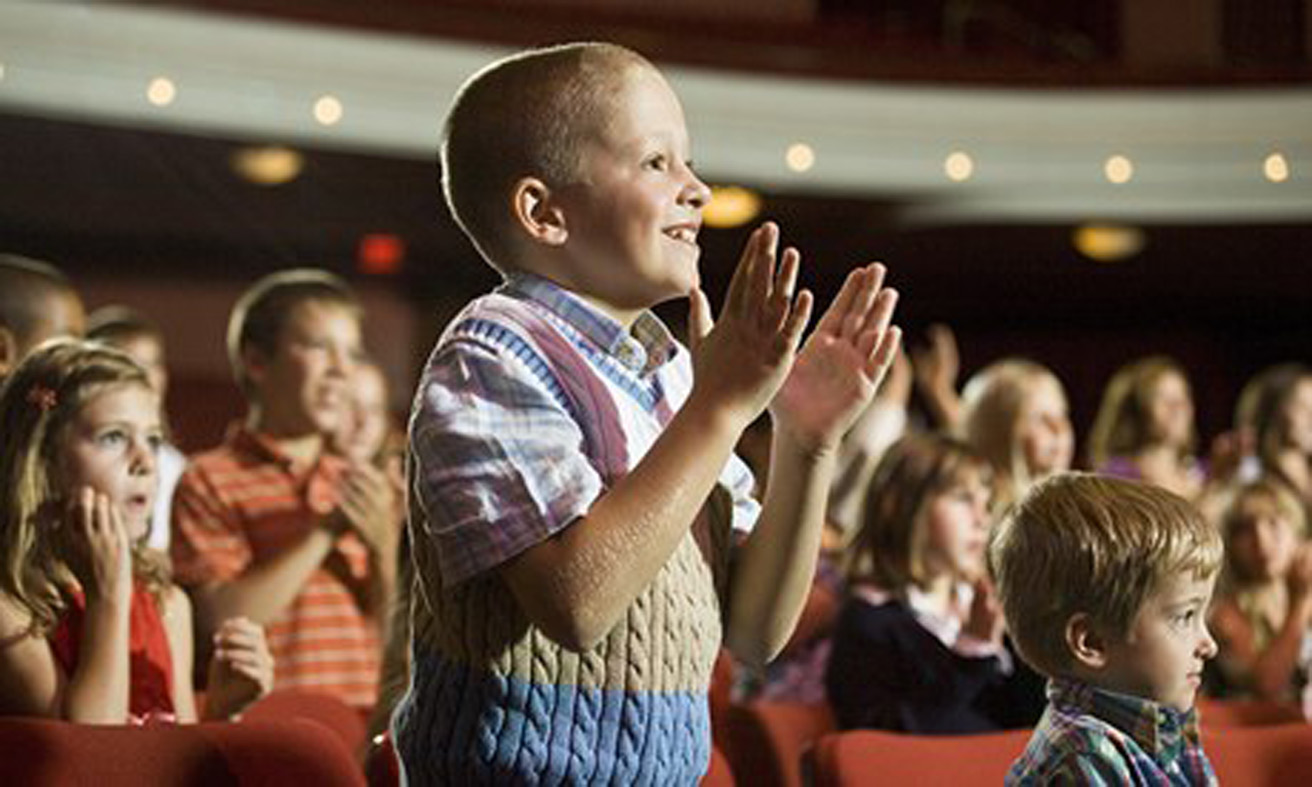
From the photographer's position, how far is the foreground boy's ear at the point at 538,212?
67.3 inches

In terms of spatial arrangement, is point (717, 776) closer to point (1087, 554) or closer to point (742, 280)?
point (1087, 554)

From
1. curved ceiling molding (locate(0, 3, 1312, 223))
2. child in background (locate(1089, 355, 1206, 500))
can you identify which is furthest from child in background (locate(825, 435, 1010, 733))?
curved ceiling molding (locate(0, 3, 1312, 223))

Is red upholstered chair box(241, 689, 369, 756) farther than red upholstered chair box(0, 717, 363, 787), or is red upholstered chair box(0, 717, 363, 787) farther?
red upholstered chair box(241, 689, 369, 756)

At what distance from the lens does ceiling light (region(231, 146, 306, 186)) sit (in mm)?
Result: 7367

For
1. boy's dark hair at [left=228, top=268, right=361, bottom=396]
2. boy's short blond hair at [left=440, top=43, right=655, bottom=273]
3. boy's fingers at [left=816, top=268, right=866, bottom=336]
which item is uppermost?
boy's dark hair at [left=228, top=268, right=361, bottom=396]

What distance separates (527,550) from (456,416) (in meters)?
0.12

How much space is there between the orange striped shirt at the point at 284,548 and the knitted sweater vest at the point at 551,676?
169cm

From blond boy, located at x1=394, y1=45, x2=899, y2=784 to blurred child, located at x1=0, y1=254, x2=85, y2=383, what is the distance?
1.71 meters

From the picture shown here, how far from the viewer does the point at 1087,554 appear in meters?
2.15

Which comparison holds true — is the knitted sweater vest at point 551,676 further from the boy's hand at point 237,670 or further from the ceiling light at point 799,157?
the ceiling light at point 799,157

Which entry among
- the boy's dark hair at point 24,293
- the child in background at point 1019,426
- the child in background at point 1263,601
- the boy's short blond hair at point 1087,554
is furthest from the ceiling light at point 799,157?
the boy's short blond hair at point 1087,554

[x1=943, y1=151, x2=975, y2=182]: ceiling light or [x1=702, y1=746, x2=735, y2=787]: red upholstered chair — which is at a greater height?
[x1=943, y1=151, x2=975, y2=182]: ceiling light

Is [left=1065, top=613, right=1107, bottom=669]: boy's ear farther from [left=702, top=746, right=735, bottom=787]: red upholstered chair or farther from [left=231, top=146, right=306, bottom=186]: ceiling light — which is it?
[left=231, top=146, right=306, bottom=186]: ceiling light

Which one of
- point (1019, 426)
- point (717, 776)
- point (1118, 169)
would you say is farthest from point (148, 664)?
point (1118, 169)
